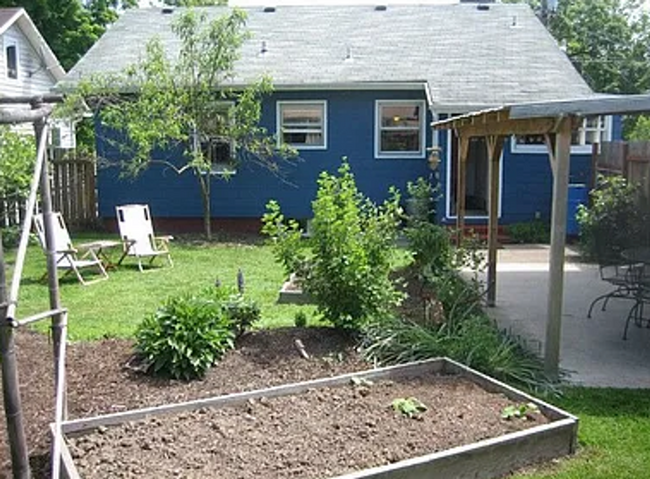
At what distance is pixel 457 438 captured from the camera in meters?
3.82

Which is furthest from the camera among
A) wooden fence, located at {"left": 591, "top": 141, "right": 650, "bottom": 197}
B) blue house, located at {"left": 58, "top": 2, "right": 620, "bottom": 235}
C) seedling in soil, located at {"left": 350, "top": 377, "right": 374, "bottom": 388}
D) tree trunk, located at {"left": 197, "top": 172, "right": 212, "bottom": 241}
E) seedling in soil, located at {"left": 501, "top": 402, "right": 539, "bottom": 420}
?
blue house, located at {"left": 58, "top": 2, "right": 620, "bottom": 235}

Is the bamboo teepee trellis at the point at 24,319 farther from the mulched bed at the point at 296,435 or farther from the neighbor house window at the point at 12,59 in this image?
the neighbor house window at the point at 12,59

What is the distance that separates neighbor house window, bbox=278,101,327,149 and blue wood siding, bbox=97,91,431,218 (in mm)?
148

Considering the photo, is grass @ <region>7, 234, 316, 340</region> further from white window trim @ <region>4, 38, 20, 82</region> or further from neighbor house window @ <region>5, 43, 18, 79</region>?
neighbor house window @ <region>5, 43, 18, 79</region>

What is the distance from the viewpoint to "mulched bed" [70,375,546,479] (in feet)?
11.6

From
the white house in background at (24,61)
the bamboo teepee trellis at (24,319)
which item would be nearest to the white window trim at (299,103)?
the white house in background at (24,61)

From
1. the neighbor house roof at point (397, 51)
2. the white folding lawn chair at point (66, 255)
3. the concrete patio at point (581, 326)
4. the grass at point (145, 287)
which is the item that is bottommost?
the grass at point (145, 287)

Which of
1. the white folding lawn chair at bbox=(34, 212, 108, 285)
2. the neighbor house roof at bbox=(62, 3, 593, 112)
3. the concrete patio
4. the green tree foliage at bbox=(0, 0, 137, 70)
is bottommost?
the concrete patio

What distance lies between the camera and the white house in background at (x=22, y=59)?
18.3 meters

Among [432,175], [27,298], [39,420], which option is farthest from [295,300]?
[432,175]

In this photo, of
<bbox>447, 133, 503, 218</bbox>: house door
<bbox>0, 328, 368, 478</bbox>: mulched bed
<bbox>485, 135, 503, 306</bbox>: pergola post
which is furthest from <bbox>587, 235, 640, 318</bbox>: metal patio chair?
<bbox>447, 133, 503, 218</bbox>: house door

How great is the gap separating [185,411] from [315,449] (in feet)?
3.02

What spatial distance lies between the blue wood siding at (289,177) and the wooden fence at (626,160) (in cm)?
313

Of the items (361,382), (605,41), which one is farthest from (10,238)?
(605,41)
